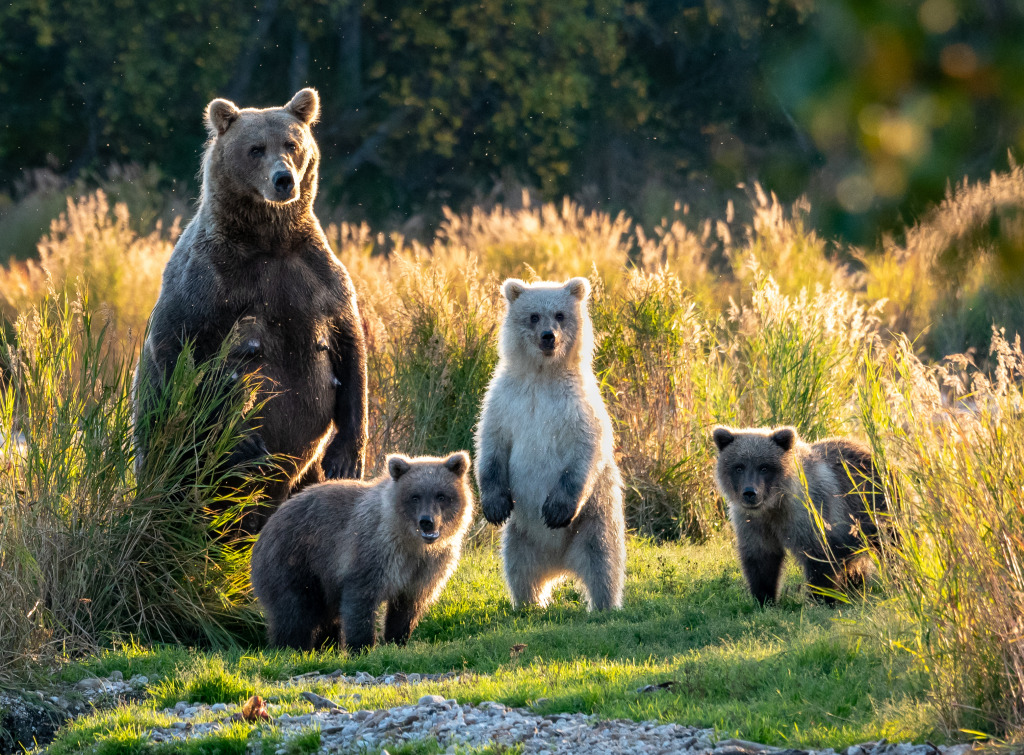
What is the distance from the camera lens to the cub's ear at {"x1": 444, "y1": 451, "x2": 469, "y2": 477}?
7129 mm

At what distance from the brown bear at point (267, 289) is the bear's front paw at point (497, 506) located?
1.30m

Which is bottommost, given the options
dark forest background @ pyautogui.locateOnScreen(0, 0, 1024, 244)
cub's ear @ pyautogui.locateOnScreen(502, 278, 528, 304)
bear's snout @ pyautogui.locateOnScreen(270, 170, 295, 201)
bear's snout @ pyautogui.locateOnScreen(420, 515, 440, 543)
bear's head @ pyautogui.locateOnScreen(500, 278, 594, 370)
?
bear's snout @ pyautogui.locateOnScreen(420, 515, 440, 543)

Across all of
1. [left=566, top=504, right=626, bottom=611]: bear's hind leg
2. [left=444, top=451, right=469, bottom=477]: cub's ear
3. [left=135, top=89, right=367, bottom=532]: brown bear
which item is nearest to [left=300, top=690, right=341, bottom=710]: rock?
[left=444, top=451, right=469, bottom=477]: cub's ear

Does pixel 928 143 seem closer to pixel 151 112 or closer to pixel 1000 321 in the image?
pixel 1000 321

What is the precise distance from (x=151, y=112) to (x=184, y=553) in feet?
69.6

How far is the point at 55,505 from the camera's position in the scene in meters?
6.76

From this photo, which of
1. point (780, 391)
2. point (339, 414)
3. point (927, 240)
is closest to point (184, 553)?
point (339, 414)

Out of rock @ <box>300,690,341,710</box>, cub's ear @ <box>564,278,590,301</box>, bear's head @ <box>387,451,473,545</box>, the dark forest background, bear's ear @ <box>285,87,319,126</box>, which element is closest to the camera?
rock @ <box>300,690,341,710</box>

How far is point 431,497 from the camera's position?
271 inches

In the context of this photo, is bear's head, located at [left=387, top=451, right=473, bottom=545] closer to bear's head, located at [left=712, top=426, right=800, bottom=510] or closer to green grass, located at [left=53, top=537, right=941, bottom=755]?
green grass, located at [left=53, top=537, right=941, bottom=755]

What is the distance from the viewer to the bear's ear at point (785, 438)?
729 centimetres

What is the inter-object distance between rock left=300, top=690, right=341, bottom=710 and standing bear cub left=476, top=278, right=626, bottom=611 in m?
2.19

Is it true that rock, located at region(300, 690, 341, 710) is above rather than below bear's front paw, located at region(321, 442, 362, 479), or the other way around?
below

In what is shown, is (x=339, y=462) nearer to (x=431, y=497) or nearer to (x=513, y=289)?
(x=431, y=497)
